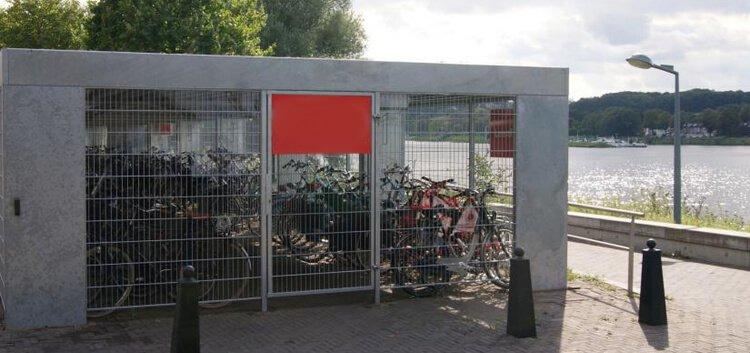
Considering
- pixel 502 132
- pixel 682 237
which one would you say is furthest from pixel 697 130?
pixel 502 132

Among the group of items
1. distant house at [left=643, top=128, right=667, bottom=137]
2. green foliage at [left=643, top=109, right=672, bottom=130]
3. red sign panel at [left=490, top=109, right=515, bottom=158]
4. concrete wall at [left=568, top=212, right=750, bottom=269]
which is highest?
green foliage at [left=643, top=109, right=672, bottom=130]

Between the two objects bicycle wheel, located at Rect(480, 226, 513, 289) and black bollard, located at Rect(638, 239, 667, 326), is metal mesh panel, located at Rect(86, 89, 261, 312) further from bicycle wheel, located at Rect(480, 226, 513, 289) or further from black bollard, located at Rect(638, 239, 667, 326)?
black bollard, located at Rect(638, 239, 667, 326)

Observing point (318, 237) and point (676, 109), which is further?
point (676, 109)

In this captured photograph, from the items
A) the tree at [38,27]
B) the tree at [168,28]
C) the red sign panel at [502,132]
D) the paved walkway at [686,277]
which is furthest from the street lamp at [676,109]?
the tree at [38,27]

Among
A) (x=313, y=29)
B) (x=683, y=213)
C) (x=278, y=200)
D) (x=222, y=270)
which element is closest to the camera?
(x=222, y=270)

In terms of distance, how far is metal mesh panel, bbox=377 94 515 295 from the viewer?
9578 millimetres

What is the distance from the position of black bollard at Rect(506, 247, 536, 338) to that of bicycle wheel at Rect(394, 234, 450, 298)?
186 centimetres

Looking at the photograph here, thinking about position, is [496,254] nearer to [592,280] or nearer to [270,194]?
[592,280]

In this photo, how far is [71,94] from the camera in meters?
8.16

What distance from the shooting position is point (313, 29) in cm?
3275

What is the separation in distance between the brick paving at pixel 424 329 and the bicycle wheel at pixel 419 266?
0.58 ft

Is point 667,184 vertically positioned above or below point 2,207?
below

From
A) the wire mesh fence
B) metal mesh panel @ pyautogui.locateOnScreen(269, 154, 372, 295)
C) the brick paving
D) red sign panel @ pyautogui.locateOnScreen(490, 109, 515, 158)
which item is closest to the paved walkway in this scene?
the brick paving

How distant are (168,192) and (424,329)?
2850 mm
